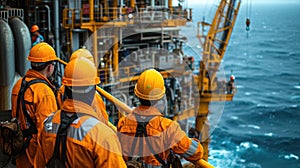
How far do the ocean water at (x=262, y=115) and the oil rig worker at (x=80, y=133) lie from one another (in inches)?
809

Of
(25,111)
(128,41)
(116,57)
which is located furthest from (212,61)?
(25,111)

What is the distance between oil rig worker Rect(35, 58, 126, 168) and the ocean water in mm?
20560

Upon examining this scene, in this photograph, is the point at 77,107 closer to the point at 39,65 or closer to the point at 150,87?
the point at 150,87

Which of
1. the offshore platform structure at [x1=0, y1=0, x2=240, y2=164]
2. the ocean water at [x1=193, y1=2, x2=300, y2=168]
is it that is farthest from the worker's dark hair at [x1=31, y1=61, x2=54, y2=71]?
the ocean water at [x1=193, y1=2, x2=300, y2=168]

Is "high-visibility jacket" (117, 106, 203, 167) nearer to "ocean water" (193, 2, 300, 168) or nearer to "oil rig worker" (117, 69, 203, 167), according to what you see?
"oil rig worker" (117, 69, 203, 167)

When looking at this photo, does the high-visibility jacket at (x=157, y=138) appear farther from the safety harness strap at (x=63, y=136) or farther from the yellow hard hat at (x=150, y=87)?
the safety harness strap at (x=63, y=136)

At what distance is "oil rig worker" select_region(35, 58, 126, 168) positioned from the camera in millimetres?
2287

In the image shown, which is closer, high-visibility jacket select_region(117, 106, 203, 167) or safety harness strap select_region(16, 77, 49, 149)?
high-visibility jacket select_region(117, 106, 203, 167)

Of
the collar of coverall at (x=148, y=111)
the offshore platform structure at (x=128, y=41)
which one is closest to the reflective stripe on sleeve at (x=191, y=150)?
the collar of coverall at (x=148, y=111)

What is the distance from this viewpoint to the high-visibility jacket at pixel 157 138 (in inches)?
114

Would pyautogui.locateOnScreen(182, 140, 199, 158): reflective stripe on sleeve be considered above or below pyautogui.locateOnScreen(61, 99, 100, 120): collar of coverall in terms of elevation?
below

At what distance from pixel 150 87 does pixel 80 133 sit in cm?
81

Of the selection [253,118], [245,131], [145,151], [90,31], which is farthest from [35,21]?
[253,118]

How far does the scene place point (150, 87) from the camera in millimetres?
2945
